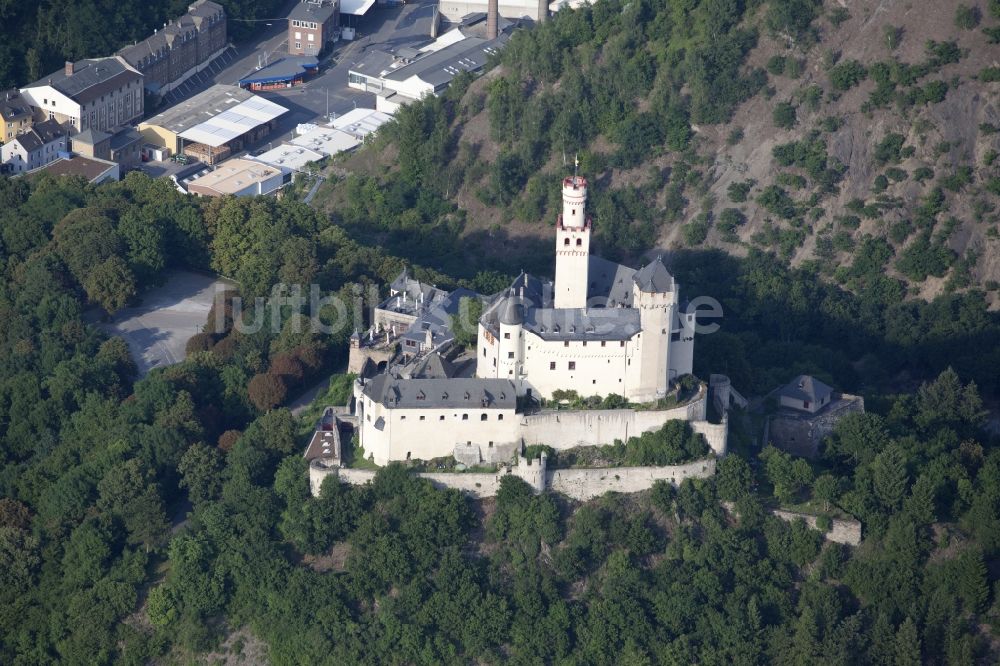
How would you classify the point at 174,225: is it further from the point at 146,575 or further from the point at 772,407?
the point at 772,407

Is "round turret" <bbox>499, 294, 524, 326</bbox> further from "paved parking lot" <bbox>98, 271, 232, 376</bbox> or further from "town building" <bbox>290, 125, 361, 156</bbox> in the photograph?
"town building" <bbox>290, 125, 361, 156</bbox>

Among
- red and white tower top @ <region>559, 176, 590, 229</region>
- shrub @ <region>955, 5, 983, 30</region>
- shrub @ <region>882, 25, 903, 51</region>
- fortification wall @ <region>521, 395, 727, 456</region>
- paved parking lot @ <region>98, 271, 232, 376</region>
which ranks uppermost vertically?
red and white tower top @ <region>559, 176, 590, 229</region>

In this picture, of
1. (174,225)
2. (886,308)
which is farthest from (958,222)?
(174,225)

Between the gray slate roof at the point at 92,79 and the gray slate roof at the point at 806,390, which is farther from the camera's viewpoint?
the gray slate roof at the point at 92,79

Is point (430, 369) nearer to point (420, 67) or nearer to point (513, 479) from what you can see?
point (513, 479)

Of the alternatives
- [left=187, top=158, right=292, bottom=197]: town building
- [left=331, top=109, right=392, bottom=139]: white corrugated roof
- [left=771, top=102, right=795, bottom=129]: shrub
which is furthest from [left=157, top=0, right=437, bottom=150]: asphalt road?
[left=771, top=102, right=795, bottom=129]: shrub

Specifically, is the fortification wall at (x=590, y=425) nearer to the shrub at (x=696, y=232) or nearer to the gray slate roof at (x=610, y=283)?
the gray slate roof at (x=610, y=283)

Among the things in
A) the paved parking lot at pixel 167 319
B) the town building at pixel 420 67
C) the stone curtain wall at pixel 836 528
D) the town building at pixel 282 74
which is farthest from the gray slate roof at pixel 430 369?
the town building at pixel 282 74
